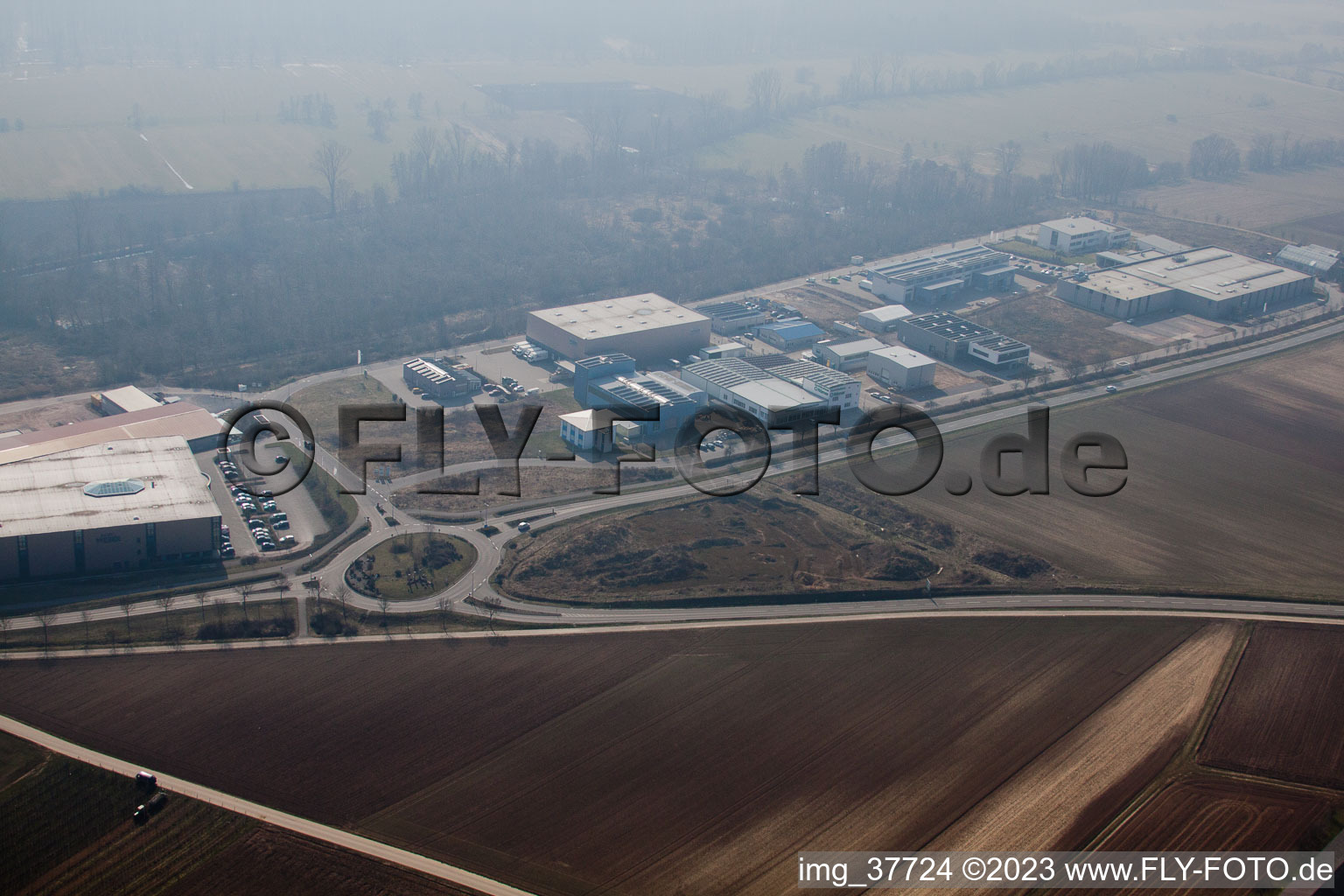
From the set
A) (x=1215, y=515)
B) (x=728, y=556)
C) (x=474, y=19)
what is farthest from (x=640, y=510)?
(x=474, y=19)

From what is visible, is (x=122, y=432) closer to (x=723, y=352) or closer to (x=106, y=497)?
(x=106, y=497)

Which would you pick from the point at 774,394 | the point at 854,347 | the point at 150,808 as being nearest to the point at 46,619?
the point at 150,808

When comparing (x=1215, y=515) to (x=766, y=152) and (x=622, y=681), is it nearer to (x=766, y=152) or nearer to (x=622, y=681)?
(x=622, y=681)

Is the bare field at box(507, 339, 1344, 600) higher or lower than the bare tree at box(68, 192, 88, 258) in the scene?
lower

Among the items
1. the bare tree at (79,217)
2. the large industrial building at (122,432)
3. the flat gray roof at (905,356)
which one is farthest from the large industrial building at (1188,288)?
the bare tree at (79,217)

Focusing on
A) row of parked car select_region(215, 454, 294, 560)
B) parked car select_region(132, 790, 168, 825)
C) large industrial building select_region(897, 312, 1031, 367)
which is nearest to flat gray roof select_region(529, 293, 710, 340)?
large industrial building select_region(897, 312, 1031, 367)

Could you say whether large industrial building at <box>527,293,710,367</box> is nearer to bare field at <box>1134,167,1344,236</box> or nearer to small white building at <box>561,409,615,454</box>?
small white building at <box>561,409,615,454</box>
